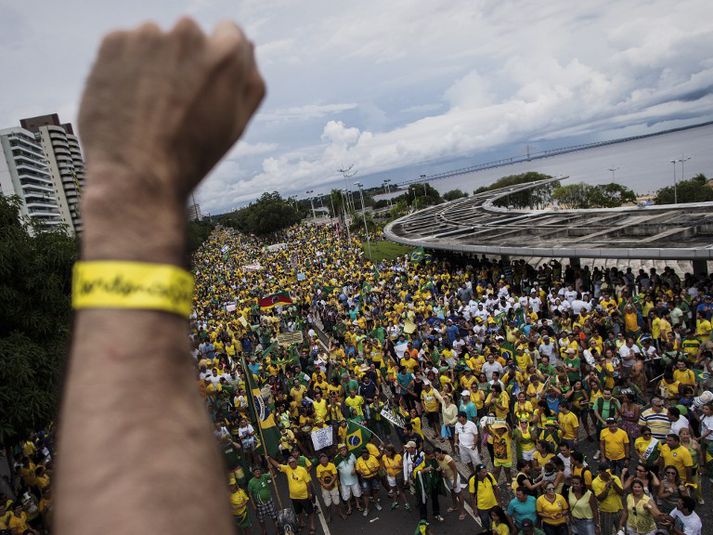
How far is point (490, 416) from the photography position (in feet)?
31.2

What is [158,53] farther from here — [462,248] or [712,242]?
[462,248]

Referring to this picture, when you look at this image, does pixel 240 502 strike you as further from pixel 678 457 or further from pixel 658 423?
pixel 658 423

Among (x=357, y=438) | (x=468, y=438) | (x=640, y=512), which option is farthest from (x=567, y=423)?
(x=357, y=438)

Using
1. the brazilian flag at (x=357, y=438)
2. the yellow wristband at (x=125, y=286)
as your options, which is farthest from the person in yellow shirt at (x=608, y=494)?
the yellow wristband at (x=125, y=286)

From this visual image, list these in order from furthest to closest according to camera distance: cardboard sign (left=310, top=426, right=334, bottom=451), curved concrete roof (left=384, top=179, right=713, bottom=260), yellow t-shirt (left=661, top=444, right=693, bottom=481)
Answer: curved concrete roof (left=384, top=179, right=713, bottom=260), cardboard sign (left=310, top=426, right=334, bottom=451), yellow t-shirt (left=661, top=444, right=693, bottom=481)

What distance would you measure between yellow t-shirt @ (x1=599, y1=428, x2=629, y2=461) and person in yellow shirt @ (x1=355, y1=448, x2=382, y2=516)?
3.87m

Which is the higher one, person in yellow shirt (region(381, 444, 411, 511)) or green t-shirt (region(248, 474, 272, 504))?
green t-shirt (region(248, 474, 272, 504))

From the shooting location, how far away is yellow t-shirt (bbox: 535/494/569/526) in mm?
6680

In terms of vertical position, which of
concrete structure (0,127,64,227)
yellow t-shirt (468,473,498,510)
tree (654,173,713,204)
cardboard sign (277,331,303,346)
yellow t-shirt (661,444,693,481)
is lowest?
tree (654,173,713,204)

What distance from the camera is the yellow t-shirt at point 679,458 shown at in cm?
693

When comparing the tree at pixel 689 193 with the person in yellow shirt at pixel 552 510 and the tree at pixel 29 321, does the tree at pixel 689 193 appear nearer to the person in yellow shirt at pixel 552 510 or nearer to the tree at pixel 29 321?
the person in yellow shirt at pixel 552 510

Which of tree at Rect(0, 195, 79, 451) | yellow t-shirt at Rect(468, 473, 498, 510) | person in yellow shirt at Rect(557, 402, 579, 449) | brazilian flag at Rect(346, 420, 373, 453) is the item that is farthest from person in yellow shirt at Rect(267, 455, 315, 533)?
person in yellow shirt at Rect(557, 402, 579, 449)

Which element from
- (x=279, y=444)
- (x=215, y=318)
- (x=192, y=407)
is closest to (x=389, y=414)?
(x=279, y=444)

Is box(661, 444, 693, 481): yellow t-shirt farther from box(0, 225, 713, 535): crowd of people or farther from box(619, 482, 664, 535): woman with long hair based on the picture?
box(619, 482, 664, 535): woman with long hair
